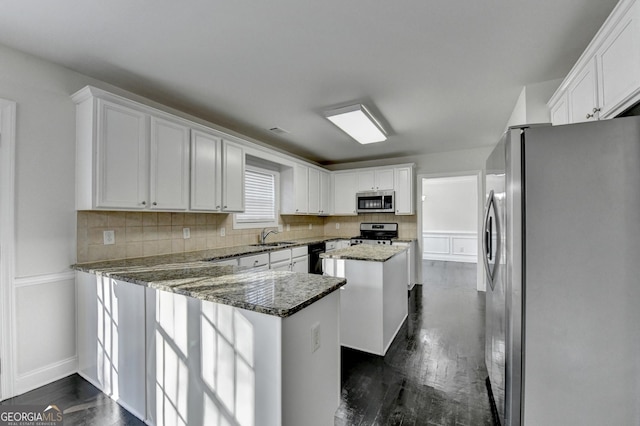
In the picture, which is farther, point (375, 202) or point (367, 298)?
point (375, 202)

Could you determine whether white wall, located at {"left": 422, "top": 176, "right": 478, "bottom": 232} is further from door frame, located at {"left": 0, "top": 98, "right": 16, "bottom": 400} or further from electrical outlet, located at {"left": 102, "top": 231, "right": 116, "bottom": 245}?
door frame, located at {"left": 0, "top": 98, "right": 16, "bottom": 400}

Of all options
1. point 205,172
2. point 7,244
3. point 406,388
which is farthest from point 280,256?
point 7,244

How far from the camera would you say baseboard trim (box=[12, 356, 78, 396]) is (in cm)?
194

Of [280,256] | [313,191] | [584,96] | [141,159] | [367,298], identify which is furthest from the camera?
[313,191]

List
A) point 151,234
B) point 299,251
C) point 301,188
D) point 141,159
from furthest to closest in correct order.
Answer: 1. point 301,188
2. point 299,251
3. point 151,234
4. point 141,159

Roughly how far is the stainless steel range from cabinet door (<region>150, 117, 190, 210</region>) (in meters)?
3.24

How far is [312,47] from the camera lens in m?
1.96

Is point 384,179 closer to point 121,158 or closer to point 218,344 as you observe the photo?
point 121,158

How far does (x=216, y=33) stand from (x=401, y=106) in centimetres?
203

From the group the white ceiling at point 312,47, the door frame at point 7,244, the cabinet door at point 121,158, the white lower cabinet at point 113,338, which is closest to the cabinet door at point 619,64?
the white ceiling at point 312,47

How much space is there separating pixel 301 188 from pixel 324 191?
0.85m

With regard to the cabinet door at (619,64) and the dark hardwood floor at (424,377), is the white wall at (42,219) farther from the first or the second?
the cabinet door at (619,64)

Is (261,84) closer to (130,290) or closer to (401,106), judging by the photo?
(401,106)

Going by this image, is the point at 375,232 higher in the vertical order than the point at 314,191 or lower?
lower
